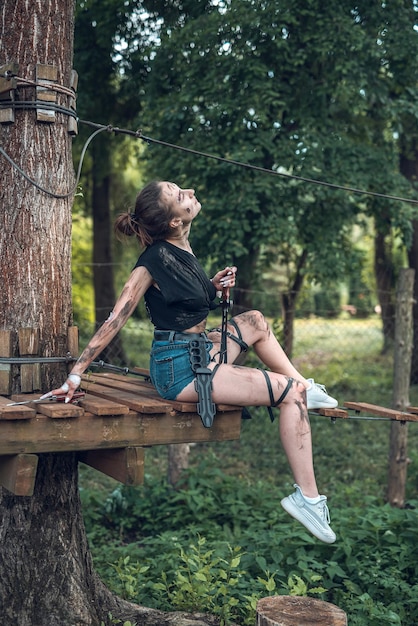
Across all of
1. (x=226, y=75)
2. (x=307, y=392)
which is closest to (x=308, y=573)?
(x=307, y=392)

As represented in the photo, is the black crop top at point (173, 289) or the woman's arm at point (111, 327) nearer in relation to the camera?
the woman's arm at point (111, 327)

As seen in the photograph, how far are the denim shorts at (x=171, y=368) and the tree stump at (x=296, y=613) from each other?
1.08 meters

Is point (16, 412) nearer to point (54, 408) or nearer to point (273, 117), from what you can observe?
point (54, 408)

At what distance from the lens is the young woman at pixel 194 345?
3801 millimetres

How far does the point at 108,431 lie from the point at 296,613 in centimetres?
121

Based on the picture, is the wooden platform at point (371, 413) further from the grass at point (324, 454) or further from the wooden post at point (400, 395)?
the wooden post at point (400, 395)

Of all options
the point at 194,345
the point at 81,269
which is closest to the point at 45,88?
the point at 194,345

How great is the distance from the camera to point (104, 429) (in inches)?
140

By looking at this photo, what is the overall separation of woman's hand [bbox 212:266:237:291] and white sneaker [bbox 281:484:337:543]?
111cm

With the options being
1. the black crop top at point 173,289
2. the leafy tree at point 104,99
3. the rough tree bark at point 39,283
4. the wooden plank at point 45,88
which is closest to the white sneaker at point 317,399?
the black crop top at point 173,289

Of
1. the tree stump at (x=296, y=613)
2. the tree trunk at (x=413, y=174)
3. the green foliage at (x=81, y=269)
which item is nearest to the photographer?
the tree stump at (x=296, y=613)

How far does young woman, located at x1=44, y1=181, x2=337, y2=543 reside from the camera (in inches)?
150

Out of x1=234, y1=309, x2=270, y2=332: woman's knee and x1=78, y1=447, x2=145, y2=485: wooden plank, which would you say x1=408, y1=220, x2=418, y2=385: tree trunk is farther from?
x1=78, y1=447, x2=145, y2=485: wooden plank

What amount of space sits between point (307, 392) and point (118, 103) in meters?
8.76
